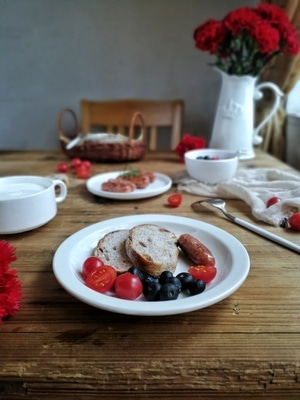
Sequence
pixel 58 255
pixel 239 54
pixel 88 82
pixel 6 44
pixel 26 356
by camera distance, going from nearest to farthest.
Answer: pixel 26 356
pixel 58 255
pixel 239 54
pixel 6 44
pixel 88 82

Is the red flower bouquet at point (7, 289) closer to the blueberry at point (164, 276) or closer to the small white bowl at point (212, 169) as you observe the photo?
the blueberry at point (164, 276)

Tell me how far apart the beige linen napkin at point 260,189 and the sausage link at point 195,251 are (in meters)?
0.26

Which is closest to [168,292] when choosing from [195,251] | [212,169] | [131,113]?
[195,251]

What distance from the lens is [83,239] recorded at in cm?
59

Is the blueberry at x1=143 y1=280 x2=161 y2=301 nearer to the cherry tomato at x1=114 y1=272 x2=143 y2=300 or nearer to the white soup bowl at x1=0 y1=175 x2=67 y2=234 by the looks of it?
the cherry tomato at x1=114 y1=272 x2=143 y2=300

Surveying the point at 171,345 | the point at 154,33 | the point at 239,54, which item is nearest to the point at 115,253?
the point at 171,345

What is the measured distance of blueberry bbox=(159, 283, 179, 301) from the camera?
0.42 metres

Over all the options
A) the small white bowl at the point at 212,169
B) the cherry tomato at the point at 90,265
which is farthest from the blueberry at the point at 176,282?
the small white bowl at the point at 212,169

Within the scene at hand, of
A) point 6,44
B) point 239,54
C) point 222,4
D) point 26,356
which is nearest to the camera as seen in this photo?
point 26,356

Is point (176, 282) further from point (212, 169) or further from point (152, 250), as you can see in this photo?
point (212, 169)

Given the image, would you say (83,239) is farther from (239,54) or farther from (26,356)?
(239,54)

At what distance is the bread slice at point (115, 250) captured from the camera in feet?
1.72

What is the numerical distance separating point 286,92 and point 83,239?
4.86 feet

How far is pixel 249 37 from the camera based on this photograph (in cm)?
115
